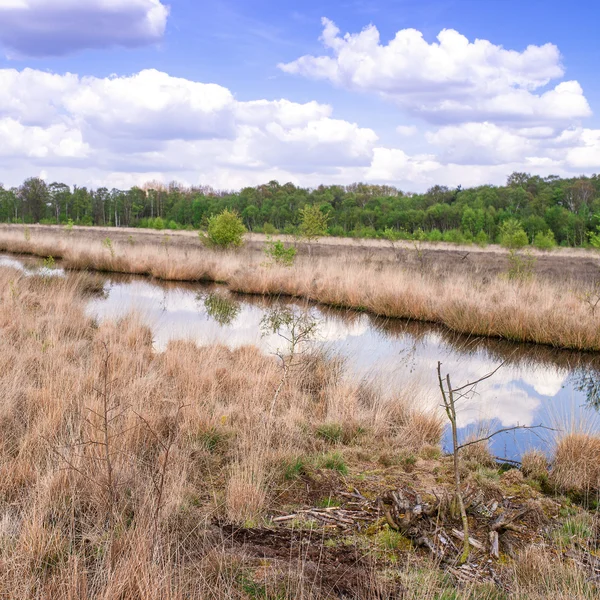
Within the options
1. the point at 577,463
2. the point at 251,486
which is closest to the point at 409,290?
the point at 577,463

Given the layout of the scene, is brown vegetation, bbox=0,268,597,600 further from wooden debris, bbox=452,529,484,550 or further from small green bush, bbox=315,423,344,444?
wooden debris, bbox=452,529,484,550

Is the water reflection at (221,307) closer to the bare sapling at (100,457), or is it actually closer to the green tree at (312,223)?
the green tree at (312,223)

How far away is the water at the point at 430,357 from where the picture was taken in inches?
257

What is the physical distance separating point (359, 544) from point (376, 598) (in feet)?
2.64

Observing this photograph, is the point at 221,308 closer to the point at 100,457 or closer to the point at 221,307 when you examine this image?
the point at 221,307

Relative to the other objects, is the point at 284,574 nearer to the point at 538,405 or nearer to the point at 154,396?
the point at 154,396

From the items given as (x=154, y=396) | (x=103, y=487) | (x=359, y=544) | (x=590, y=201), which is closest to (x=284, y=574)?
(x=359, y=544)

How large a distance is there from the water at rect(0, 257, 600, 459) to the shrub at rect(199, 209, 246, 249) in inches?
301

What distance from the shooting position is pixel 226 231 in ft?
71.7

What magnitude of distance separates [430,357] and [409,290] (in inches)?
162

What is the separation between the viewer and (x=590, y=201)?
194 feet

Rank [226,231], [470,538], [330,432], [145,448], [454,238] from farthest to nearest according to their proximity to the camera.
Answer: [454,238]
[226,231]
[330,432]
[145,448]
[470,538]

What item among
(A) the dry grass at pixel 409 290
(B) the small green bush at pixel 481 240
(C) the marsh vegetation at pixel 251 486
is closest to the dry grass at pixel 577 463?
(C) the marsh vegetation at pixel 251 486

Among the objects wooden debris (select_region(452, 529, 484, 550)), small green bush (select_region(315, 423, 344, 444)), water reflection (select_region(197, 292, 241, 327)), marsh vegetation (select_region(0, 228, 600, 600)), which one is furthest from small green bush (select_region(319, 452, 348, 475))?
water reflection (select_region(197, 292, 241, 327))
